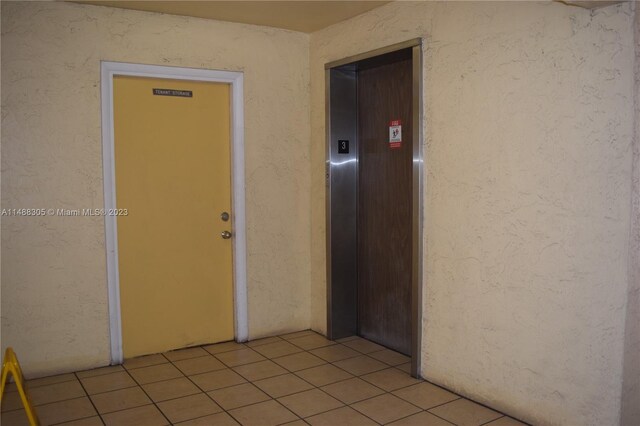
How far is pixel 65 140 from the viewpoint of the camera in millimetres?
3619

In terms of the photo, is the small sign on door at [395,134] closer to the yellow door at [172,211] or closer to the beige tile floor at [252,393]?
the yellow door at [172,211]

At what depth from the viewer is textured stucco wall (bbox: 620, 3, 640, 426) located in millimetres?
2385

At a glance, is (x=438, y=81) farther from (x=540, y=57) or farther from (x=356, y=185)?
(x=356, y=185)

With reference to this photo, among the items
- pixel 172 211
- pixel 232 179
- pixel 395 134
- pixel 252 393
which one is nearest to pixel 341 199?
pixel 395 134

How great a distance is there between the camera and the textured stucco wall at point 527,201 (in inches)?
99.3

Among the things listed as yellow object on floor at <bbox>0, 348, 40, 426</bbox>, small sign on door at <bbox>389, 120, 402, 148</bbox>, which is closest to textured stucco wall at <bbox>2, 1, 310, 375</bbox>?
yellow object on floor at <bbox>0, 348, 40, 426</bbox>

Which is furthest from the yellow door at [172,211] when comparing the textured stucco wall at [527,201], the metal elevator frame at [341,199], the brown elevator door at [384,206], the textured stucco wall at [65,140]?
the textured stucco wall at [527,201]

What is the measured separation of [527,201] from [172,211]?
258cm

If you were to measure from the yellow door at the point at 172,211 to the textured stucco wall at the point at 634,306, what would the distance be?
290 cm

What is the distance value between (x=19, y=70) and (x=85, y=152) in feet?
2.11

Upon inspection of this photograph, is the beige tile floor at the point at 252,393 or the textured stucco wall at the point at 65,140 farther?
the textured stucco wall at the point at 65,140

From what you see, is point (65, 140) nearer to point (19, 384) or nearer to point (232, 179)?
point (232, 179)

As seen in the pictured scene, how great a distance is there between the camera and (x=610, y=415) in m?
2.56

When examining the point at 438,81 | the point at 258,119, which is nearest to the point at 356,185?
the point at 258,119
